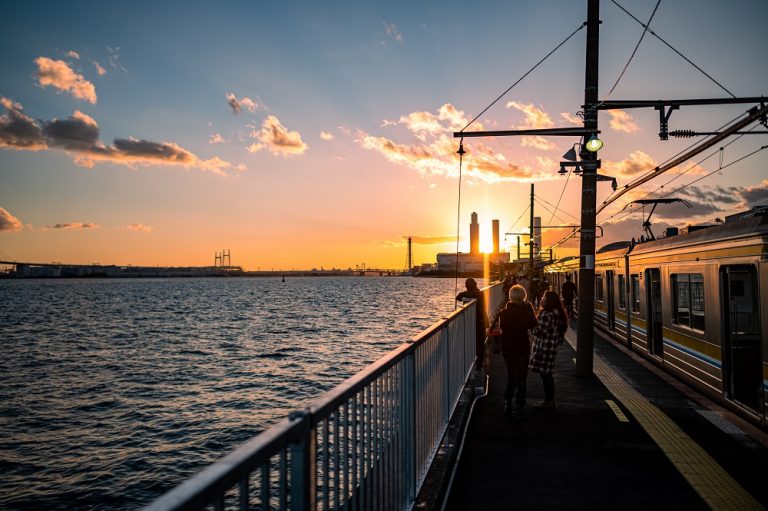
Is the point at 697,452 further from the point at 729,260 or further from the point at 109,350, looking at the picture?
the point at 109,350

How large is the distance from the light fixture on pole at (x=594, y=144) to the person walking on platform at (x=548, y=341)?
3.89 metres

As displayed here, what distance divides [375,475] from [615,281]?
55.5ft

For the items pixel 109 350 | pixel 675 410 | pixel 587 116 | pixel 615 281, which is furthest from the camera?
pixel 109 350

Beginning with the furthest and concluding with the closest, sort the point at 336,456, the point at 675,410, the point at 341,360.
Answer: the point at 341,360
the point at 675,410
the point at 336,456

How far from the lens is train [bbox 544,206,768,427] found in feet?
26.0

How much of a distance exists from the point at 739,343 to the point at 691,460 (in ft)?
12.8

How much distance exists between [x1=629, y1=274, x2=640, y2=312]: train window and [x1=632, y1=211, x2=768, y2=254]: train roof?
3.30 m

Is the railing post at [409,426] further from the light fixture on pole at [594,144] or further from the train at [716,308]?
the light fixture on pole at [594,144]

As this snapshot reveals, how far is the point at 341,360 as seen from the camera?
2800cm

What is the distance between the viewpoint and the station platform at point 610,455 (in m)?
5.14

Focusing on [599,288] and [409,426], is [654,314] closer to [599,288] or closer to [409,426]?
[599,288]

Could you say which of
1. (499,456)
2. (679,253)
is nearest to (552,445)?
(499,456)

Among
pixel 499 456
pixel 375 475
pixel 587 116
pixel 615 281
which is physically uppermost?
pixel 587 116

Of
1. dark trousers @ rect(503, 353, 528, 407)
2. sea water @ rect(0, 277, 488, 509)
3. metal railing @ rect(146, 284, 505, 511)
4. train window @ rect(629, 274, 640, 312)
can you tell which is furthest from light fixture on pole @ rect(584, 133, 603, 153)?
sea water @ rect(0, 277, 488, 509)
